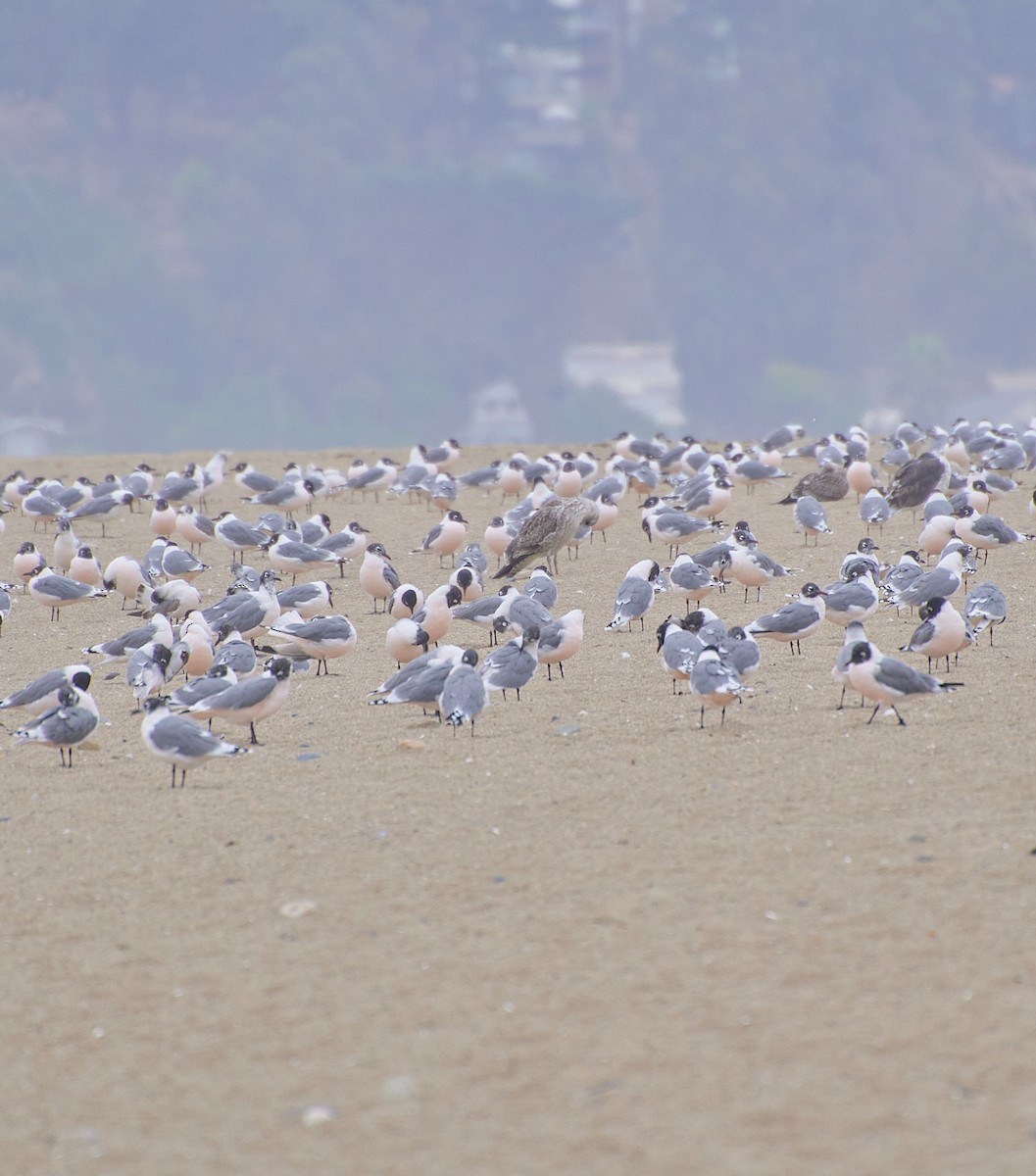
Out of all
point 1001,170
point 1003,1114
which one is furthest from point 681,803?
point 1001,170

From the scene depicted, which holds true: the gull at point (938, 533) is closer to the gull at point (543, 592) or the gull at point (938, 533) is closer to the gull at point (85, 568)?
the gull at point (543, 592)

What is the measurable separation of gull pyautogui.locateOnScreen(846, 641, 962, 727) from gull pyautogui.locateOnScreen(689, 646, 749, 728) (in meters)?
0.67

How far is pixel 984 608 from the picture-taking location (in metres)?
11.5

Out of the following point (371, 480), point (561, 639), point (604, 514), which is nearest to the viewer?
point (561, 639)

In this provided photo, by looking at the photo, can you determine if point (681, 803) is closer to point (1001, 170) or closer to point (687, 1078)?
point (687, 1078)

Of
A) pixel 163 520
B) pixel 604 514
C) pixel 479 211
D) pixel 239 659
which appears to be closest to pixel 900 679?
pixel 239 659

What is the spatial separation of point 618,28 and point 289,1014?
132406 millimetres

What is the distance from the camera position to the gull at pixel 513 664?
10.3 m

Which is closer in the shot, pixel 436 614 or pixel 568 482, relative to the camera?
pixel 436 614

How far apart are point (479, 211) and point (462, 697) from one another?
11032cm

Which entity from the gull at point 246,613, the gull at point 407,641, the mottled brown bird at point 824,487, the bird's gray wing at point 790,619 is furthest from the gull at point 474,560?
the mottled brown bird at point 824,487

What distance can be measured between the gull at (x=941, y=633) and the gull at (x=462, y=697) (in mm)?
2900

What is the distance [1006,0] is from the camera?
13350 centimetres

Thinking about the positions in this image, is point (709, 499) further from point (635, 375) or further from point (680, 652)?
point (635, 375)
